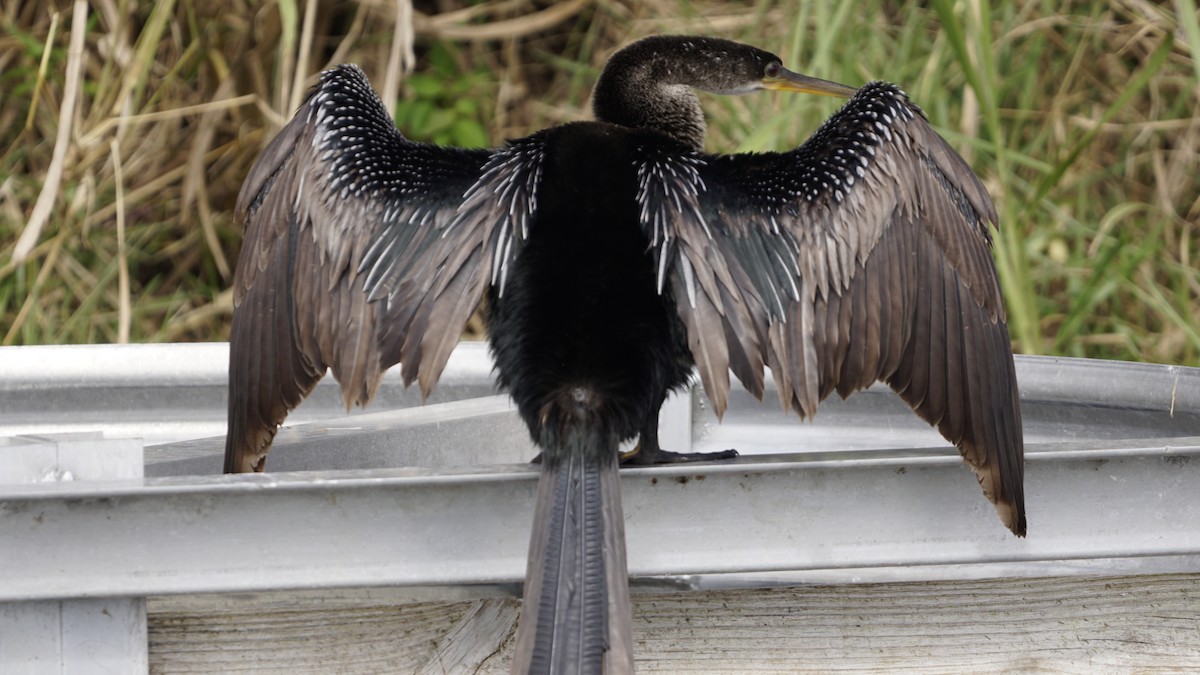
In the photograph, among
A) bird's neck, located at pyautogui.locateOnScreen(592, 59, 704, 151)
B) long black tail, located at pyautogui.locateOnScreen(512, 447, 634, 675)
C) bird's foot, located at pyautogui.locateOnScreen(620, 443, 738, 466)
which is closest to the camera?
long black tail, located at pyautogui.locateOnScreen(512, 447, 634, 675)

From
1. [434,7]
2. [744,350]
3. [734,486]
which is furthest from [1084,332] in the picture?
[734,486]

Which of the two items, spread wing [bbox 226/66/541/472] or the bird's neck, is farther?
the bird's neck

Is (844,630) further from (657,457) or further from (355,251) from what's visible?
(355,251)

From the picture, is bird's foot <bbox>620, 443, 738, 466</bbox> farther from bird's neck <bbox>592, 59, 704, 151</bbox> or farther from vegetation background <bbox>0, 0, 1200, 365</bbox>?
vegetation background <bbox>0, 0, 1200, 365</bbox>

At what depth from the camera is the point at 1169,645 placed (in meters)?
1.58

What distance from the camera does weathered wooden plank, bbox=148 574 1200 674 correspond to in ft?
4.75

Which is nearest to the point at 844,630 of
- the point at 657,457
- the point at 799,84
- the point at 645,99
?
the point at 657,457

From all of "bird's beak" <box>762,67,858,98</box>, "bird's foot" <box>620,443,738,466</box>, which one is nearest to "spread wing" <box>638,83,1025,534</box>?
"bird's foot" <box>620,443,738,466</box>

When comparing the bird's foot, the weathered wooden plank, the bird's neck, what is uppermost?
the bird's neck

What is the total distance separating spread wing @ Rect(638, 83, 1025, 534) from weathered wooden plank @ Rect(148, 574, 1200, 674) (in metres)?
0.19

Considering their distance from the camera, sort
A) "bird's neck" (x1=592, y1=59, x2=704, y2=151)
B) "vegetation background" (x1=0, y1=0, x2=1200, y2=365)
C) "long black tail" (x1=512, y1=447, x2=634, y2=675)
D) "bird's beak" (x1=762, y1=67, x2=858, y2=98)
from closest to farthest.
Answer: "long black tail" (x1=512, y1=447, x2=634, y2=675) < "bird's neck" (x1=592, y1=59, x2=704, y2=151) < "bird's beak" (x1=762, y1=67, x2=858, y2=98) < "vegetation background" (x1=0, y1=0, x2=1200, y2=365)

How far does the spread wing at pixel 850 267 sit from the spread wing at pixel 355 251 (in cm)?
21

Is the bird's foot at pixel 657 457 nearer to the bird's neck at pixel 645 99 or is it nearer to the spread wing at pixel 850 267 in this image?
the spread wing at pixel 850 267

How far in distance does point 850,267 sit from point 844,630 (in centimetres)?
47
